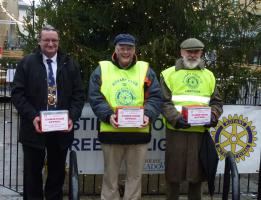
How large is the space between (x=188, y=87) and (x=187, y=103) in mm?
156

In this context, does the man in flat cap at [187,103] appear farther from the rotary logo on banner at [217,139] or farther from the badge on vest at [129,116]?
the rotary logo on banner at [217,139]

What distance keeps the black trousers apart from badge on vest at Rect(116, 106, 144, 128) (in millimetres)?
680

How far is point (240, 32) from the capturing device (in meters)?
6.09

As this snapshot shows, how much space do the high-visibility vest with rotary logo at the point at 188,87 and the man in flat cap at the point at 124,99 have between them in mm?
172

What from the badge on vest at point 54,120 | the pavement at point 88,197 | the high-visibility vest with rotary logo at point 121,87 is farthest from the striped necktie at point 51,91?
the pavement at point 88,197

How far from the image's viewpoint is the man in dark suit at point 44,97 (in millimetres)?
4250

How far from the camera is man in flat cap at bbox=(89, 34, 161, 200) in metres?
4.35

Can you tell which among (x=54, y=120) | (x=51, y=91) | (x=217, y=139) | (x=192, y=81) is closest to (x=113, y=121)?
(x=54, y=120)

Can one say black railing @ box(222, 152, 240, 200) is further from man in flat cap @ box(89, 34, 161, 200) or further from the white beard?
the white beard

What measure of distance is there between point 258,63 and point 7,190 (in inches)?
151

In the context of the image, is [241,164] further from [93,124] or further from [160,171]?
[93,124]

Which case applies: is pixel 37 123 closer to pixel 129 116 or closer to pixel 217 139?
pixel 129 116

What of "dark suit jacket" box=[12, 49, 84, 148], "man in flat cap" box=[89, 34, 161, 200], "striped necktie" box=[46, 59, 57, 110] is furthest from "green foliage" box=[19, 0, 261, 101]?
"striped necktie" box=[46, 59, 57, 110]

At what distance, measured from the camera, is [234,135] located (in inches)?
216
